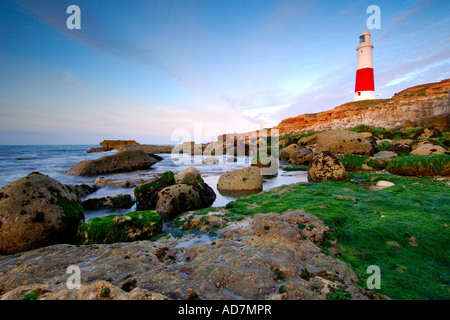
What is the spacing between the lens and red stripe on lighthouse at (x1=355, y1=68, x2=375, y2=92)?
162 ft

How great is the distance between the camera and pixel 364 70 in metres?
48.9

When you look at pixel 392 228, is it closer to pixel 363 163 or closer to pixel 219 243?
pixel 219 243

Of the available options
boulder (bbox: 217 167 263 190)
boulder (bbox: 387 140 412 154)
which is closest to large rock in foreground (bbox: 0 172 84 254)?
boulder (bbox: 217 167 263 190)

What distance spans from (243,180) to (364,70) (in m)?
56.0

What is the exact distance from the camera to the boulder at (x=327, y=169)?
28.5 ft

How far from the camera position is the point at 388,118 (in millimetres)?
38188

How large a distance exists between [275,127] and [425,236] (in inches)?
2252

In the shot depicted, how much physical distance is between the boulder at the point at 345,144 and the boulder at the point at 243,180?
297 inches

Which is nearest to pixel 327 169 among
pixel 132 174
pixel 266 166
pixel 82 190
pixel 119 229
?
pixel 266 166

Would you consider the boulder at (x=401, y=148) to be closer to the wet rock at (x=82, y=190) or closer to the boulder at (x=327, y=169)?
the boulder at (x=327, y=169)

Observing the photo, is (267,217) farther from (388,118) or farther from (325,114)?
(325,114)

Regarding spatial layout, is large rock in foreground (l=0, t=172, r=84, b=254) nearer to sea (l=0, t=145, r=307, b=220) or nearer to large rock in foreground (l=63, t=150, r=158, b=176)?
sea (l=0, t=145, r=307, b=220)

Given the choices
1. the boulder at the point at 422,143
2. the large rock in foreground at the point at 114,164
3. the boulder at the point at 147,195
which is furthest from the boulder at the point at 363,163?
the large rock in foreground at the point at 114,164
